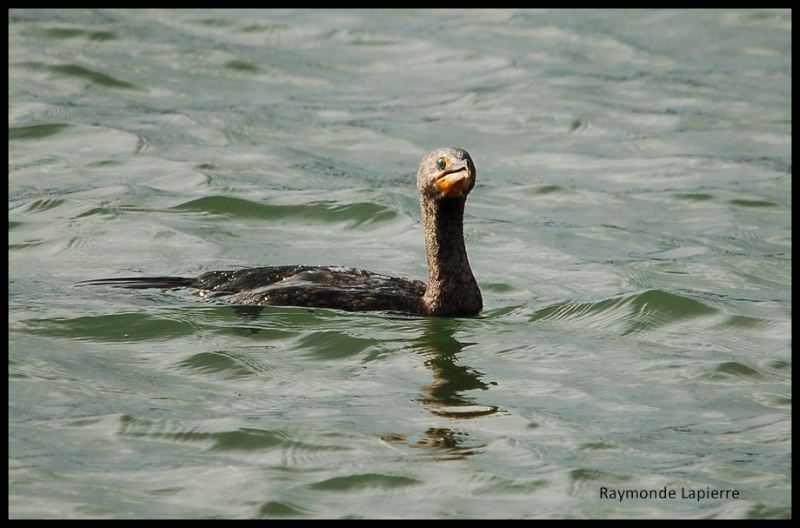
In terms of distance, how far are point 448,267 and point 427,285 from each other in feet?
0.92

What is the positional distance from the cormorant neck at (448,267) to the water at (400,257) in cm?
13

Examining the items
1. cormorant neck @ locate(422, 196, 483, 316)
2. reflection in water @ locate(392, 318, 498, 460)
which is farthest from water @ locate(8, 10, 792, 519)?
A: cormorant neck @ locate(422, 196, 483, 316)

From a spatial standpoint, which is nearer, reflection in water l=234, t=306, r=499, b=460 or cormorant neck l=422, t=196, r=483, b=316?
reflection in water l=234, t=306, r=499, b=460

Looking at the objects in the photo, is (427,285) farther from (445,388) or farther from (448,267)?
(445,388)

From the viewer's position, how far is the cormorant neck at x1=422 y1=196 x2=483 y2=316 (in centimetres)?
934

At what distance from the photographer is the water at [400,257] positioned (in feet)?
23.0

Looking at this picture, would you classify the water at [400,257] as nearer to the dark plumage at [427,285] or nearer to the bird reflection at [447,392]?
the bird reflection at [447,392]

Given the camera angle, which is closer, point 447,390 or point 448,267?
point 447,390

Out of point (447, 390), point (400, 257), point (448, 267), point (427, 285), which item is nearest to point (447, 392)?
point (447, 390)

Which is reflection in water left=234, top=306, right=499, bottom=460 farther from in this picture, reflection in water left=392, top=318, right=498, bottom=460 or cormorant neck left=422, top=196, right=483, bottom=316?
cormorant neck left=422, top=196, right=483, bottom=316

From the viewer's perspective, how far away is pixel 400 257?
11.5 m

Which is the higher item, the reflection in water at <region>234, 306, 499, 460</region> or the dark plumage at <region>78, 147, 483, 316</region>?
the dark plumage at <region>78, 147, 483, 316</region>

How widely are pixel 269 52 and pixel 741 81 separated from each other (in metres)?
5.67

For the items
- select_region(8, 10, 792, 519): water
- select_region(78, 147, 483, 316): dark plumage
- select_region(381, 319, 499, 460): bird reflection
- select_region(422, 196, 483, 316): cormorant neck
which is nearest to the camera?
select_region(8, 10, 792, 519): water
